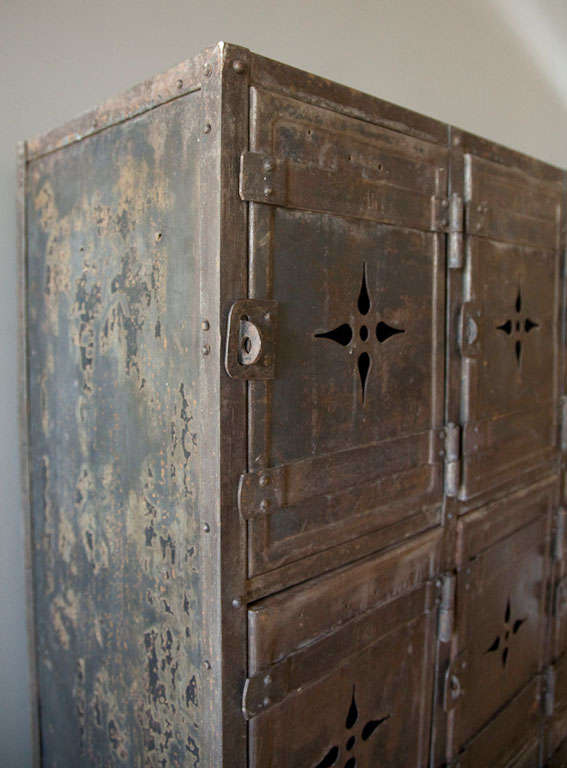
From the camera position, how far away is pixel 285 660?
1119 mm

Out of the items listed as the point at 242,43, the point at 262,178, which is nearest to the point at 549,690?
the point at 262,178

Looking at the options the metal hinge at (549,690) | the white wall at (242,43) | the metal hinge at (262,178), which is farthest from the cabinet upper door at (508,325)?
the white wall at (242,43)

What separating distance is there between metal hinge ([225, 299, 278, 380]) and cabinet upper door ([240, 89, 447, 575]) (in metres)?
0.02

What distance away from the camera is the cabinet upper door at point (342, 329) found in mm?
1045

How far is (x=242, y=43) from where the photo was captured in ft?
6.04

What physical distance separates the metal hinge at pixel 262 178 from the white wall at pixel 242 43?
746 millimetres

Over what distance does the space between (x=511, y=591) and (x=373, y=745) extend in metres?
0.63

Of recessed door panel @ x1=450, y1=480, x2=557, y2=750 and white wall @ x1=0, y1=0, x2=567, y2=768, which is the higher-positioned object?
white wall @ x1=0, y1=0, x2=567, y2=768

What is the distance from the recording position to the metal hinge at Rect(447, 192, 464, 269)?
4.59ft

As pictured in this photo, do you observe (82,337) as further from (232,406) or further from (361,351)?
(361,351)

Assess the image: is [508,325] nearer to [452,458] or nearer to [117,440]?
[452,458]

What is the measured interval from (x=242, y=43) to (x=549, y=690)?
2136mm

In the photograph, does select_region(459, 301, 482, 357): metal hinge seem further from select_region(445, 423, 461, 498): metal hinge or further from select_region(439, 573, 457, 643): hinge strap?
select_region(439, 573, 457, 643): hinge strap

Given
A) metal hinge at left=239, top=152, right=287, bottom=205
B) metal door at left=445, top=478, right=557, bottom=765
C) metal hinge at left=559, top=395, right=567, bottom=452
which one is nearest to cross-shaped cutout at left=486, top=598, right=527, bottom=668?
metal door at left=445, top=478, right=557, bottom=765
